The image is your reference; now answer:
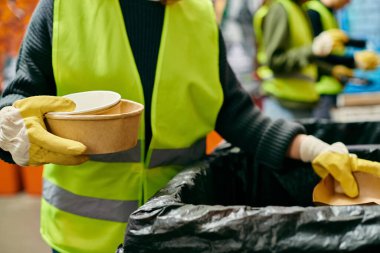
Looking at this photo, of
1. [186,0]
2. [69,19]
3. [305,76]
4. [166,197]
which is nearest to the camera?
[166,197]

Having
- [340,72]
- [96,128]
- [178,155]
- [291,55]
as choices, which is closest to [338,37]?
[291,55]

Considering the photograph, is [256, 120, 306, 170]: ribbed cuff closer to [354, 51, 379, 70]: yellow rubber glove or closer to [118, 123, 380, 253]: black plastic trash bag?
[118, 123, 380, 253]: black plastic trash bag

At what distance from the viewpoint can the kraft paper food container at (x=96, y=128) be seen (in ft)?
2.38

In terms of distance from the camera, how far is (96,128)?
73cm

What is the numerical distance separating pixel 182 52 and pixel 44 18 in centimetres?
29

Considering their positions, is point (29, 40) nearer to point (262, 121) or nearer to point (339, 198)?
point (262, 121)

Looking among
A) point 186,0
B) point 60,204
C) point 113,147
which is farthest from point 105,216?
point 186,0

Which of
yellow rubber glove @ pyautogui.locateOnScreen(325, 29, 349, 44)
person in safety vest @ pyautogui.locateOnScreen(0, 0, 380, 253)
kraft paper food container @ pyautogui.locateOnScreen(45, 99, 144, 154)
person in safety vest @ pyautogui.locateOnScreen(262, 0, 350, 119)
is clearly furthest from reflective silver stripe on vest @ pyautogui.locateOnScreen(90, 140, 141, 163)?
yellow rubber glove @ pyautogui.locateOnScreen(325, 29, 349, 44)

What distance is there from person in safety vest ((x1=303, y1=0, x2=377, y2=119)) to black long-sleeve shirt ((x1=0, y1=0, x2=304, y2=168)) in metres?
1.45

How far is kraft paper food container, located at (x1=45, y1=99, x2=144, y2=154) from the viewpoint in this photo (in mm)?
725

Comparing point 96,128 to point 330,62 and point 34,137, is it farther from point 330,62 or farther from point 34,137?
point 330,62

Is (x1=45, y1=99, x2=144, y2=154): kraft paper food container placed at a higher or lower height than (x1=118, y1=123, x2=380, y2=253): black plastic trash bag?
higher

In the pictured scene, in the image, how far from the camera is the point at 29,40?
2.94 feet

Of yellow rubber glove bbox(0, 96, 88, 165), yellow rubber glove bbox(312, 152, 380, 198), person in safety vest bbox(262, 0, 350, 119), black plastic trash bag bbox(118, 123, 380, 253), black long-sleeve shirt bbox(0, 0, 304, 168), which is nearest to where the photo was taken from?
black plastic trash bag bbox(118, 123, 380, 253)
